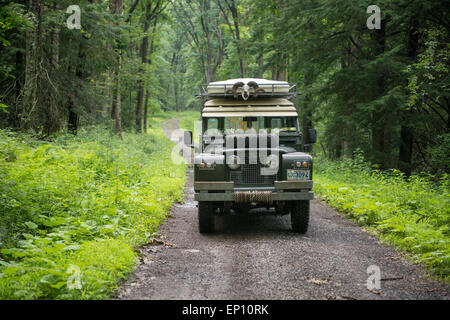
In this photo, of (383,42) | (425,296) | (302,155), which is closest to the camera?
(425,296)

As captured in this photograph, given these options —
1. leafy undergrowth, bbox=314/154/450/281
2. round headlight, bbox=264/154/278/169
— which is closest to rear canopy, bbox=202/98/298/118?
round headlight, bbox=264/154/278/169

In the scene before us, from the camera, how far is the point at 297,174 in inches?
270

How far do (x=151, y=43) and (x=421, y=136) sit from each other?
25.1 m

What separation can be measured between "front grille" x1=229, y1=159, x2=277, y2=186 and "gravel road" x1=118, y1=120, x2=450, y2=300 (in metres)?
1.02

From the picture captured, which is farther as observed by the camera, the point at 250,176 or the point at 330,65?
the point at 330,65

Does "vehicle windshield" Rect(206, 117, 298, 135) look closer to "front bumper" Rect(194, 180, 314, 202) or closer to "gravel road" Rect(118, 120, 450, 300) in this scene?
"front bumper" Rect(194, 180, 314, 202)

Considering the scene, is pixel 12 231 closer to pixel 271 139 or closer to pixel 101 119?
pixel 271 139

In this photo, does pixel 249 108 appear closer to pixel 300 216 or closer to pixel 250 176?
pixel 250 176

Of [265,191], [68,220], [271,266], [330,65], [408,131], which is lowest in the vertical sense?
[271,266]

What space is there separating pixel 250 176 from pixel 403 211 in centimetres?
333

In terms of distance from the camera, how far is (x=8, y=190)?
5918 mm

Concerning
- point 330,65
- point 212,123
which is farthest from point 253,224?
point 330,65

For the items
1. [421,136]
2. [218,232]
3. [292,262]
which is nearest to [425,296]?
[292,262]

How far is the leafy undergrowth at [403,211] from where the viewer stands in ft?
18.0
